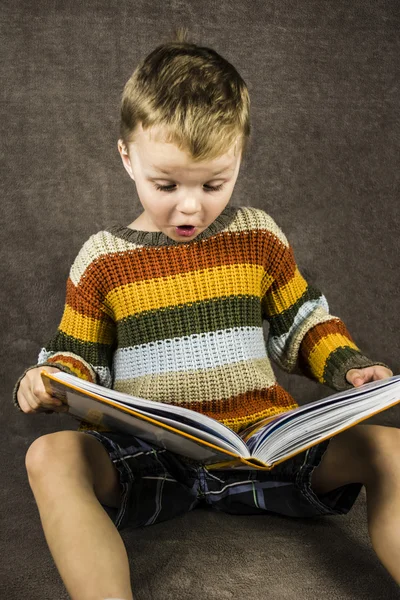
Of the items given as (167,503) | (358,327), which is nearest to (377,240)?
(358,327)

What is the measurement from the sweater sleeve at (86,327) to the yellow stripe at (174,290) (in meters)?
0.03

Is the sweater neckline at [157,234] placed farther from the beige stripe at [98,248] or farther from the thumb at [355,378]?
the thumb at [355,378]

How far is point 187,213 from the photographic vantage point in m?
1.09

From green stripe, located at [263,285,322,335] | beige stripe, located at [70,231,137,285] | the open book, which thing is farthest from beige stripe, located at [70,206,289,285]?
the open book

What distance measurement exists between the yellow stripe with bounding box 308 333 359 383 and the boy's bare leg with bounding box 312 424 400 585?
140 mm

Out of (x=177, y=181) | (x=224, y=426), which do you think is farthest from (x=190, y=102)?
(x=224, y=426)

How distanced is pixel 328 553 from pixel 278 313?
0.41 m

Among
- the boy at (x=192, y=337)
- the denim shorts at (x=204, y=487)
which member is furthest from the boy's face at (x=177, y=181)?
the denim shorts at (x=204, y=487)

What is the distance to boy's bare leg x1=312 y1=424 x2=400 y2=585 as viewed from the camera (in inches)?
37.8

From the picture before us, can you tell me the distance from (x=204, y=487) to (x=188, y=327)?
24cm

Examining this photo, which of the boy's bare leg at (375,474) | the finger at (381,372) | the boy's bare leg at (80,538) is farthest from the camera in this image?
the finger at (381,372)

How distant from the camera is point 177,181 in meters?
1.07

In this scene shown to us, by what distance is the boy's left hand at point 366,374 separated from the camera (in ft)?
3.63

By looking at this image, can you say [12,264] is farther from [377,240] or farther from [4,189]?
[377,240]
